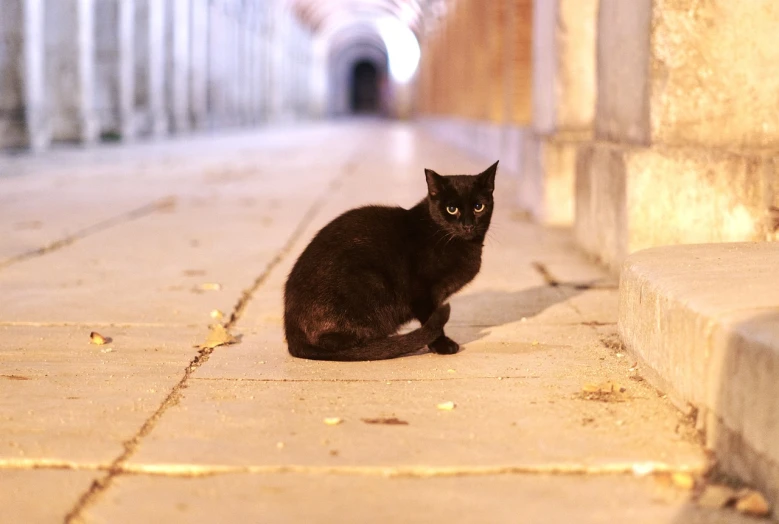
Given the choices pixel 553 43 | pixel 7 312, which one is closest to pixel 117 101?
pixel 553 43

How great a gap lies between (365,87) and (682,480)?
78629 mm

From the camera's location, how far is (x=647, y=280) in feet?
8.95

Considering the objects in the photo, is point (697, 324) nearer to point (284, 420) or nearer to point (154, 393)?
point (284, 420)

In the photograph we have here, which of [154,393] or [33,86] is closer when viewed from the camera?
[154,393]

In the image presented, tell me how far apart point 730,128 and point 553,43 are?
101 inches

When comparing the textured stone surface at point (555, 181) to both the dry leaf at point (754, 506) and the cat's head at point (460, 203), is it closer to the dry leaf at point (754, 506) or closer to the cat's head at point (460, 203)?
the cat's head at point (460, 203)

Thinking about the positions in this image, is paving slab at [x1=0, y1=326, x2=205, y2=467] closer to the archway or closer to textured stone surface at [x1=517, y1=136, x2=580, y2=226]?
textured stone surface at [x1=517, y1=136, x2=580, y2=226]

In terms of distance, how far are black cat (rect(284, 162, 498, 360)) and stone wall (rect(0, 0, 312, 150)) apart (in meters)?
13.1

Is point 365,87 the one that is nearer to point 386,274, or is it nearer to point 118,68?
point 118,68

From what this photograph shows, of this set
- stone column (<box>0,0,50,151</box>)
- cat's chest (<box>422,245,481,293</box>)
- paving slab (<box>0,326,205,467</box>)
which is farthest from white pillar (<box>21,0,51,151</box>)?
cat's chest (<box>422,245,481,293</box>)

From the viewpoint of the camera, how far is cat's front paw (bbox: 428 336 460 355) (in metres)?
3.00

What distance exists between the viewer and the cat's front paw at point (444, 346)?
3.00m

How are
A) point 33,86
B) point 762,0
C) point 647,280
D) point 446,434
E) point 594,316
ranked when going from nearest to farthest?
point 446,434 → point 647,280 → point 594,316 → point 762,0 → point 33,86

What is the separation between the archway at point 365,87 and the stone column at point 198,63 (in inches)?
2022
